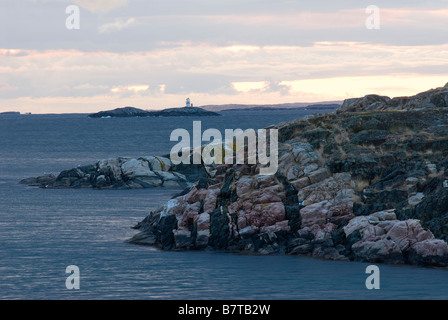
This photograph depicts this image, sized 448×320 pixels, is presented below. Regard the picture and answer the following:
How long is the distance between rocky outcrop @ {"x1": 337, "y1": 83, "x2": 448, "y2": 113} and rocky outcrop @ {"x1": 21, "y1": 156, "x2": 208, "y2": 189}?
18.8m

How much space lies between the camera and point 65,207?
5259cm

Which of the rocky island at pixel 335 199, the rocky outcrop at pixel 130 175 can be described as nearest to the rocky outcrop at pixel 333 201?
the rocky island at pixel 335 199

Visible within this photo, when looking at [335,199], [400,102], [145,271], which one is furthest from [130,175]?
[145,271]

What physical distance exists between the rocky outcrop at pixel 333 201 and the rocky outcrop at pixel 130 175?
77.7 ft

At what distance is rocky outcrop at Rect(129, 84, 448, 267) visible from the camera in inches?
1238

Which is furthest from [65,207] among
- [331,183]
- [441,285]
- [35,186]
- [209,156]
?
[441,285]

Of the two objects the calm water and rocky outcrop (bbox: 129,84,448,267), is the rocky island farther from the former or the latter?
the calm water

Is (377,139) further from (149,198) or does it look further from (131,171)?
(131,171)

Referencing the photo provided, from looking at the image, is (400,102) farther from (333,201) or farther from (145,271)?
(145,271)

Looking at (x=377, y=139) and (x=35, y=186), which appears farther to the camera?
(x=35, y=186)

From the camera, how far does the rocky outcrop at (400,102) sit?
155 feet
